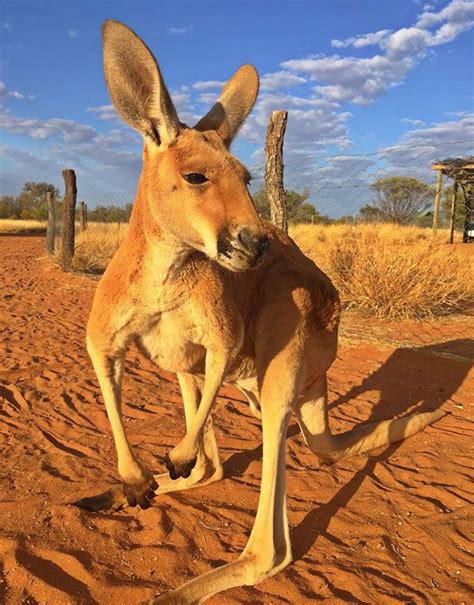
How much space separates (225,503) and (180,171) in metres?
2.05

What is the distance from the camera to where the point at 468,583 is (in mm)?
2496

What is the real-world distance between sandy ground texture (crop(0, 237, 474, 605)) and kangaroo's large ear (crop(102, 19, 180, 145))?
2034 mm

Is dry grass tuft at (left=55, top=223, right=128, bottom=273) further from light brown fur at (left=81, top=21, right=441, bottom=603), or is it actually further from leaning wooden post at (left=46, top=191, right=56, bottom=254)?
light brown fur at (left=81, top=21, right=441, bottom=603)

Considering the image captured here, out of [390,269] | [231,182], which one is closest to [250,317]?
[231,182]

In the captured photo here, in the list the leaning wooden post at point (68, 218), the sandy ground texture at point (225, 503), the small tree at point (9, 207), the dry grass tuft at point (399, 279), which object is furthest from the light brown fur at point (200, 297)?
the small tree at point (9, 207)

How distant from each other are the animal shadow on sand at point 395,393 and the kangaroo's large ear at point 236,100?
223 cm

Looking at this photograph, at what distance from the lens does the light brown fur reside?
207cm

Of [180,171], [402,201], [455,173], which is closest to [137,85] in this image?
[180,171]

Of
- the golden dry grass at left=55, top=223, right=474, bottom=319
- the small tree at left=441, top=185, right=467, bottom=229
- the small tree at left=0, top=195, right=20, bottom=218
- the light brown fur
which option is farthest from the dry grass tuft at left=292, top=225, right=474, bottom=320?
the small tree at left=0, top=195, right=20, bottom=218

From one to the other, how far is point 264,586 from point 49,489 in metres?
1.50

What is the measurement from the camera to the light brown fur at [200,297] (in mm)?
2074

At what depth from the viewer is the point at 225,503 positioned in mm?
3090

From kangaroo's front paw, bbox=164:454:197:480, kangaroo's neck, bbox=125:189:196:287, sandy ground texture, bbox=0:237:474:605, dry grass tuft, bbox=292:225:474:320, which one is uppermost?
kangaroo's neck, bbox=125:189:196:287

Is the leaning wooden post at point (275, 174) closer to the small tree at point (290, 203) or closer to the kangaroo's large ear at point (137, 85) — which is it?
the small tree at point (290, 203)
